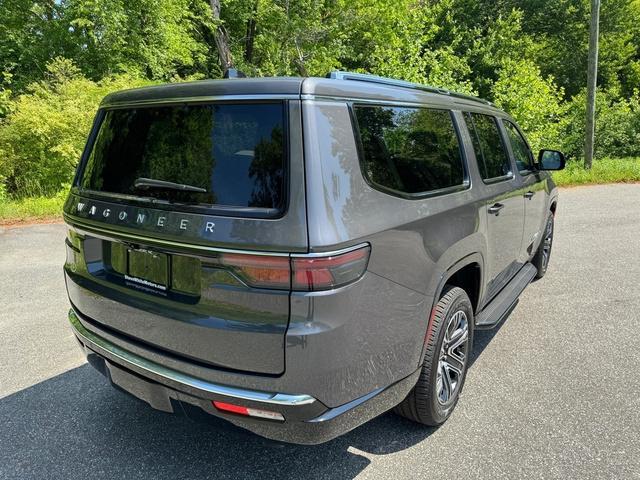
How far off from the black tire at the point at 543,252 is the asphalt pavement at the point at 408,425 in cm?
78

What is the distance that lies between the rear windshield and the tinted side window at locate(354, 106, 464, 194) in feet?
1.43

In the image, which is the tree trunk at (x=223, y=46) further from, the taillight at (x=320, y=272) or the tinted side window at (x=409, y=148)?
the taillight at (x=320, y=272)

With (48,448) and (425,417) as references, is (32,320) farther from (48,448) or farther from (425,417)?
(425,417)

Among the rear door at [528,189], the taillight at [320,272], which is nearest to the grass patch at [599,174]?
the rear door at [528,189]

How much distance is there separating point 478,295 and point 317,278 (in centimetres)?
172

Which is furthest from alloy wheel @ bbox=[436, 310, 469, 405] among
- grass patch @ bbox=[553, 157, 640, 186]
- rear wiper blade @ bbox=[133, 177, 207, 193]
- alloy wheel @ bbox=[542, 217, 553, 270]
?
grass patch @ bbox=[553, 157, 640, 186]

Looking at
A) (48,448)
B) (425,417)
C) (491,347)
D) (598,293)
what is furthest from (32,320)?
(598,293)

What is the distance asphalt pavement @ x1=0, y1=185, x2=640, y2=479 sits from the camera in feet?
7.84

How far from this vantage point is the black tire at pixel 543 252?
5.08m

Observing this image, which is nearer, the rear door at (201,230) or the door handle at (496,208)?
the rear door at (201,230)

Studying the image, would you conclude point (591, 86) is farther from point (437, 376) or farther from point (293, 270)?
point (293, 270)

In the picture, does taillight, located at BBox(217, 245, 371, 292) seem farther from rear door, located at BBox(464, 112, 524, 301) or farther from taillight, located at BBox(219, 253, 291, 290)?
rear door, located at BBox(464, 112, 524, 301)

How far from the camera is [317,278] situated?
177cm

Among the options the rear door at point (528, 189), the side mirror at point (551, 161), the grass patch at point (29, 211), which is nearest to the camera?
the rear door at point (528, 189)
